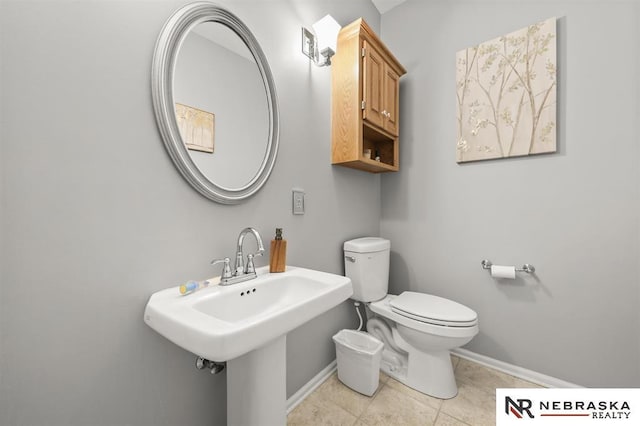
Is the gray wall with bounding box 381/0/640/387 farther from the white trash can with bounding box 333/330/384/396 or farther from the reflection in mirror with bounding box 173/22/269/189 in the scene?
the reflection in mirror with bounding box 173/22/269/189

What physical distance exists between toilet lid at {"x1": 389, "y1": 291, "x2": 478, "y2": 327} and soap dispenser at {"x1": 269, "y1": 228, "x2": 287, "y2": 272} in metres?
0.77

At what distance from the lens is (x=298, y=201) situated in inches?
50.4

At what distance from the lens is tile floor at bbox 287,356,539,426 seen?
1.17m

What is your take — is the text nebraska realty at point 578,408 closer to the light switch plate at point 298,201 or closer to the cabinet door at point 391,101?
the light switch plate at point 298,201

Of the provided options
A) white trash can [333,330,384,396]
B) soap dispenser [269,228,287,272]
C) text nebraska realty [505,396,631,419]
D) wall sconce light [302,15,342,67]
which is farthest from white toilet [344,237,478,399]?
wall sconce light [302,15,342,67]

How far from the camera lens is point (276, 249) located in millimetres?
1062

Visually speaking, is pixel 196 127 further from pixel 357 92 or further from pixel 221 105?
pixel 357 92

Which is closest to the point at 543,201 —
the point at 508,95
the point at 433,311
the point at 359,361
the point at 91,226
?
the point at 508,95

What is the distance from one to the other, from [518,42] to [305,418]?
7.84 feet

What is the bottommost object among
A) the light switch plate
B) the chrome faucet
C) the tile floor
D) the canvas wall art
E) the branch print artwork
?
the tile floor

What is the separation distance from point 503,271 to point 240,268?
1496 mm

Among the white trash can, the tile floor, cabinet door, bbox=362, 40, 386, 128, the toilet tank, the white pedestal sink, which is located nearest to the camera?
the white pedestal sink

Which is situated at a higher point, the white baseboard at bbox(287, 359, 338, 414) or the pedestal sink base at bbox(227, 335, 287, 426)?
the pedestal sink base at bbox(227, 335, 287, 426)

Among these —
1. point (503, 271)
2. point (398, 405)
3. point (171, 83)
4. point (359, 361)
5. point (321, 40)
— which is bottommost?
point (398, 405)
